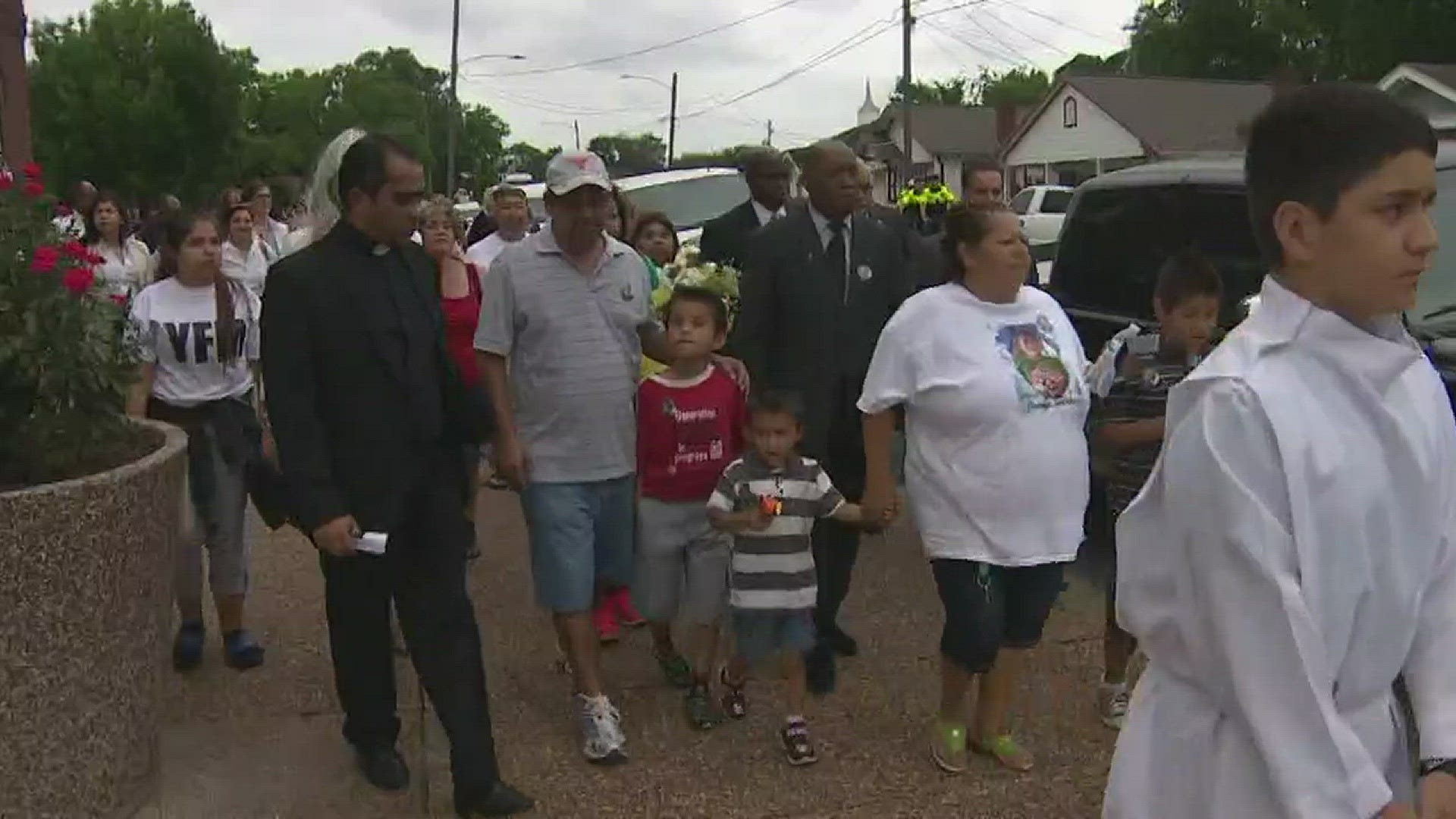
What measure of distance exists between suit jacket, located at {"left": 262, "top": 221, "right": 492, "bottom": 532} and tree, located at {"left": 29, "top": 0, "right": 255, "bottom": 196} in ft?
124

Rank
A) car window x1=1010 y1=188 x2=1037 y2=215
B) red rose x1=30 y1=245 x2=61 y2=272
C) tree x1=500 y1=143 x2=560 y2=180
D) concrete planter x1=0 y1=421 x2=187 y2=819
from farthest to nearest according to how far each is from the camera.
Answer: tree x1=500 y1=143 x2=560 y2=180 → car window x1=1010 y1=188 x2=1037 y2=215 → red rose x1=30 y1=245 x2=61 y2=272 → concrete planter x1=0 y1=421 x2=187 y2=819

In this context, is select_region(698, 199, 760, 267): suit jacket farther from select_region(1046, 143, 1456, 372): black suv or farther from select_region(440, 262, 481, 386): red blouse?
select_region(1046, 143, 1456, 372): black suv

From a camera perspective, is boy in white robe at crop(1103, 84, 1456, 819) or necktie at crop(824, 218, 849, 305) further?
necktie at crop(824, 218, 849, 305)

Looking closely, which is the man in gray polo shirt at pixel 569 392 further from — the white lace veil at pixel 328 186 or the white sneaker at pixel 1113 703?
the white sneaker at pixel 1113 703

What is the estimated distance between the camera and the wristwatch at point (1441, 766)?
188cm

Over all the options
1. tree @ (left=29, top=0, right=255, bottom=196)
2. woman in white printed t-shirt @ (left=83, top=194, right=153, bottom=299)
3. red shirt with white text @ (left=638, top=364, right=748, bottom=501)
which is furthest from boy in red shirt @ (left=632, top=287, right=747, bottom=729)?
tree @ (left=29, top=0, right=255, bottom=196)

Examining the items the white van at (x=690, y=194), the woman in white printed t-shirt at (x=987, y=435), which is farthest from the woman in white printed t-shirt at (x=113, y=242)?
the white van at (x=690, y=194)

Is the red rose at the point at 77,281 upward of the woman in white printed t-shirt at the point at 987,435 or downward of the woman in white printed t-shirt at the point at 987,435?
upward

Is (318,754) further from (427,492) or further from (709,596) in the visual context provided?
(709,596)

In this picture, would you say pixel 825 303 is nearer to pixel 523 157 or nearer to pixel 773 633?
pixel 773 633

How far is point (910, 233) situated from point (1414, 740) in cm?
382

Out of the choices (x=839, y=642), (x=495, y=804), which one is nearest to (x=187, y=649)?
(x=495, y=804)

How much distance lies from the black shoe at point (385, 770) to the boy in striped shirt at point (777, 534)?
1109 millimetres

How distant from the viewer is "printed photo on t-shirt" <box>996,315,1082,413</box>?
4.18 m
